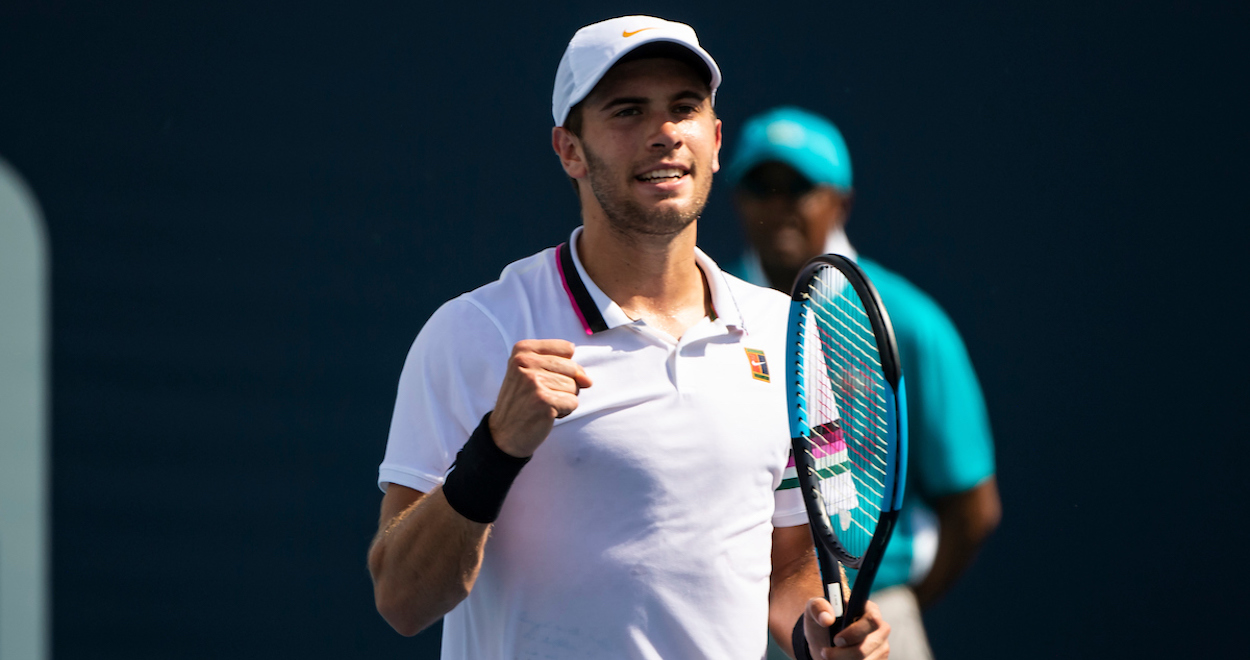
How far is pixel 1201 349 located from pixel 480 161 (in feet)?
6.33

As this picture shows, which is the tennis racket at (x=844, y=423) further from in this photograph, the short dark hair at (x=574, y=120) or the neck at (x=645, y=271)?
the short dark hair at (x=574, y=120)

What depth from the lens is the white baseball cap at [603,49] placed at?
1.79 meters

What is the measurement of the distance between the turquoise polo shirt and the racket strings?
689 millimetres

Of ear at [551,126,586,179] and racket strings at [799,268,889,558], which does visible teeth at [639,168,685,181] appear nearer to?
ear at [551,126,586,179]

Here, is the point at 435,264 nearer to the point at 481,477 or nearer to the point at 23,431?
the point at 23,431

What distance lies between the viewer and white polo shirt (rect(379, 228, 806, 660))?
5.43 feet

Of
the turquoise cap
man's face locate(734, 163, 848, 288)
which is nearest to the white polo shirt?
man's face locate(734, 163, 848, 288)

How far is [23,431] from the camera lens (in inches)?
123

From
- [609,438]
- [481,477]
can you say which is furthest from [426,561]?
[609,438]

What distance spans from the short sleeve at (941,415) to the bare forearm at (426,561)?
145 centimetres

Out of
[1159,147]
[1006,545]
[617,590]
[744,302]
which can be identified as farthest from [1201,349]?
[617,590]

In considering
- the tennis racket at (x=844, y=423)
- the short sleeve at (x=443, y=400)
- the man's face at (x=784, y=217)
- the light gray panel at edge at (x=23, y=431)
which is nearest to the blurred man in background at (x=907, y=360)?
the man's face at (x=784, y=217)

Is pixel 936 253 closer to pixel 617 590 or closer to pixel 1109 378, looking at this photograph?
pixel 1109 378

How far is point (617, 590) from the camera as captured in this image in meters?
1.65
